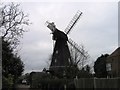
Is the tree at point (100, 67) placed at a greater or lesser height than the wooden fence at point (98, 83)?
greater

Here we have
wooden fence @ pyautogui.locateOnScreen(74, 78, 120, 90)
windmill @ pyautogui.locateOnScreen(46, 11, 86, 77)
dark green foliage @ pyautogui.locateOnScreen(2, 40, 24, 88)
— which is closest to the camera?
wooden fence @ pyautogui.locateOnScreen(74, 78, 120, 90)

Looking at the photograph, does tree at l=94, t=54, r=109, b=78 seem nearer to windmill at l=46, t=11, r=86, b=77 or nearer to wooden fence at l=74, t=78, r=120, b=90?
windmill at l=46, t=11, r=86, b=77

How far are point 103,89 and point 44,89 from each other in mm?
24685

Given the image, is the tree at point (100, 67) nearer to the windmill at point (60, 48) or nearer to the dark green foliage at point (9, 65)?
the windmill at point (60, 48)

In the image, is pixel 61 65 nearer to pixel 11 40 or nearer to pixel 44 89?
pixel 44 89

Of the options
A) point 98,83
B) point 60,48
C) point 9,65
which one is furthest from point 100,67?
point 98,83

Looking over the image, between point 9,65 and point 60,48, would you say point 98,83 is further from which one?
point 60,48

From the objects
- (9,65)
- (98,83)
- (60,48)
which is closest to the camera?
(98,83)

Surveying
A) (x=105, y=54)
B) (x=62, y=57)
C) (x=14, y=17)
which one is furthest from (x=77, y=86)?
(x=105, y=54)

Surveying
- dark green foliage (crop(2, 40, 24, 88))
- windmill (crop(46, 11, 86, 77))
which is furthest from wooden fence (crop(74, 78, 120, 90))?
windmill (crop(46, 11, 86, 77))

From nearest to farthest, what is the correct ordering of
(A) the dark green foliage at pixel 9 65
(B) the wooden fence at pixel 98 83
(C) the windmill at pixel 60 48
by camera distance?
(B) the wooden fence at pixel 98 83
(A) the dark green foliage at pixel 9 65
(C) the windmill at pixel 60 48

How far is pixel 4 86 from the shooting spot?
95.2 ft

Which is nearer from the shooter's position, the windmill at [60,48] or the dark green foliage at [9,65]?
the dark green foliage at [9,65]

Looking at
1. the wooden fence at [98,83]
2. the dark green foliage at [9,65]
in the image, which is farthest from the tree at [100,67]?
the wooden fence at [98,83]
